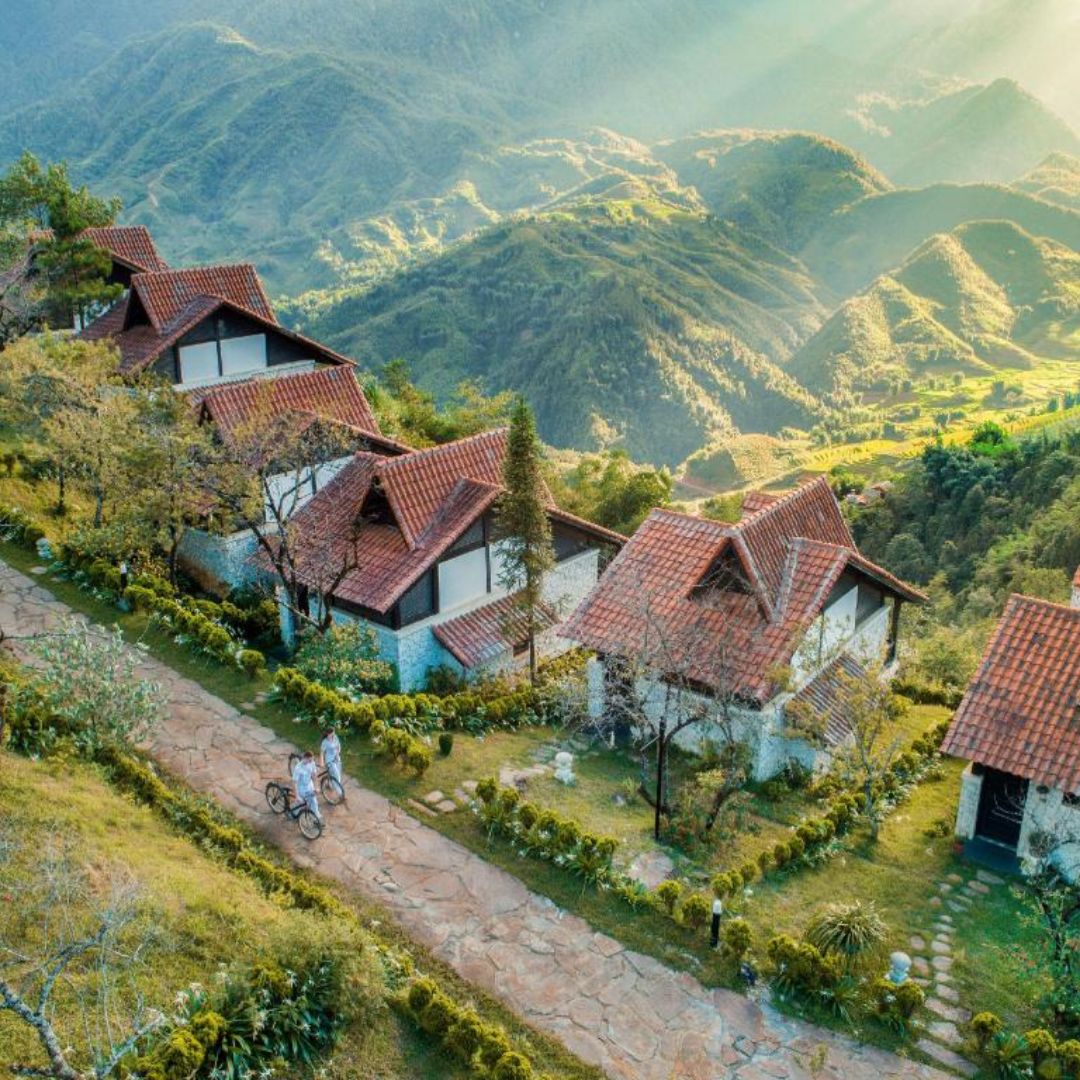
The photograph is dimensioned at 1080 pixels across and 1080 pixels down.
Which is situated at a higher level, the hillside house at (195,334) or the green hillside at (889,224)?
the hillside house at (195,334)

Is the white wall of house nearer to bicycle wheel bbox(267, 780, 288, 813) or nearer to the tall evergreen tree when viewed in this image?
the tall evergreen tree

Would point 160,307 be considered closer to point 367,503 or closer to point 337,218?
point 367,503

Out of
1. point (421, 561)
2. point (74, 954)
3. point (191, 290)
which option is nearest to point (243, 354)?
point (191, 290)

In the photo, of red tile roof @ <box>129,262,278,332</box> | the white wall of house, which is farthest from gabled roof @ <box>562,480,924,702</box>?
red tile roof @ <box>129,262,278,332</box>

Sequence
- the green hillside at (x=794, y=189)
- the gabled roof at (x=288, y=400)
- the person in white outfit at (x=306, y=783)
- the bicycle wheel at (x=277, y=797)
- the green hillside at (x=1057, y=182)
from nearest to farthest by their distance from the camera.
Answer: the person in white outfit at (x=306, y=783)
the bicycle wheel at (x=277, y=797)
the gabled roof at (x=288, y=400)
the green hillside at (x=1057, y=182)
the green hillside at (x=794, y=189)

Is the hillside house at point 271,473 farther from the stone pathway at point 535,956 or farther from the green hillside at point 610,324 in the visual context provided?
the green hillside at point 610,324

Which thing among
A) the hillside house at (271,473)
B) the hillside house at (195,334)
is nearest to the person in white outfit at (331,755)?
the hillside house at (271,473)
